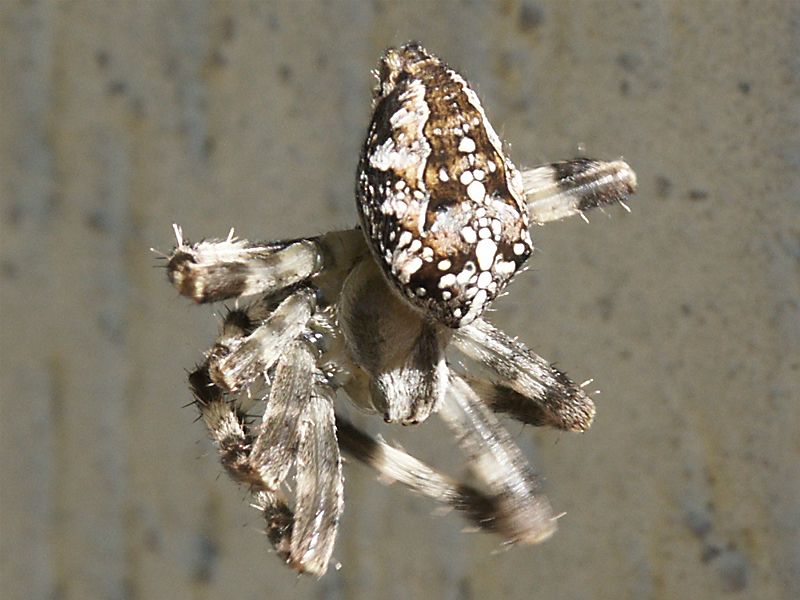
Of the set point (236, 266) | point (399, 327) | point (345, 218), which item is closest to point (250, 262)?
point (236, 266)

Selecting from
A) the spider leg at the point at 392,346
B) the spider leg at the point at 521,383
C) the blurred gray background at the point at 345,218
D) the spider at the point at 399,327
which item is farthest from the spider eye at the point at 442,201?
the blurred gray background at the point at 345,218

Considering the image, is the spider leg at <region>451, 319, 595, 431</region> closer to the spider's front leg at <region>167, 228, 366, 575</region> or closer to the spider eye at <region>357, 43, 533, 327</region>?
the spider's front leg at <region>167, 228, 366, 575</region>

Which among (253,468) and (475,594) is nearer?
(253,468)

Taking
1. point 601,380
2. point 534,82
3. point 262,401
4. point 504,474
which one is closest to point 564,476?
point 601,380

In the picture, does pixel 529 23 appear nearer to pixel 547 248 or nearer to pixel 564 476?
pixel 547 248

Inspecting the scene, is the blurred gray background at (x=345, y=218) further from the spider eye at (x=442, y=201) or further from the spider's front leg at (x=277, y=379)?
the spider eye at (x=442, y=201)

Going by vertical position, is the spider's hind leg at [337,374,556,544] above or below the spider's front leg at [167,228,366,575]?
below

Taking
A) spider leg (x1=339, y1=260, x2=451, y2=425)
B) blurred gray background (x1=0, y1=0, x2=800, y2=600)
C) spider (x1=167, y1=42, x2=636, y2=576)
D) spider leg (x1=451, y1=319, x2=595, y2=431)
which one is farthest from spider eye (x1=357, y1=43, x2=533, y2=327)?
blurred gray background (x1=0, y1=0, x2=800, y2=600)
